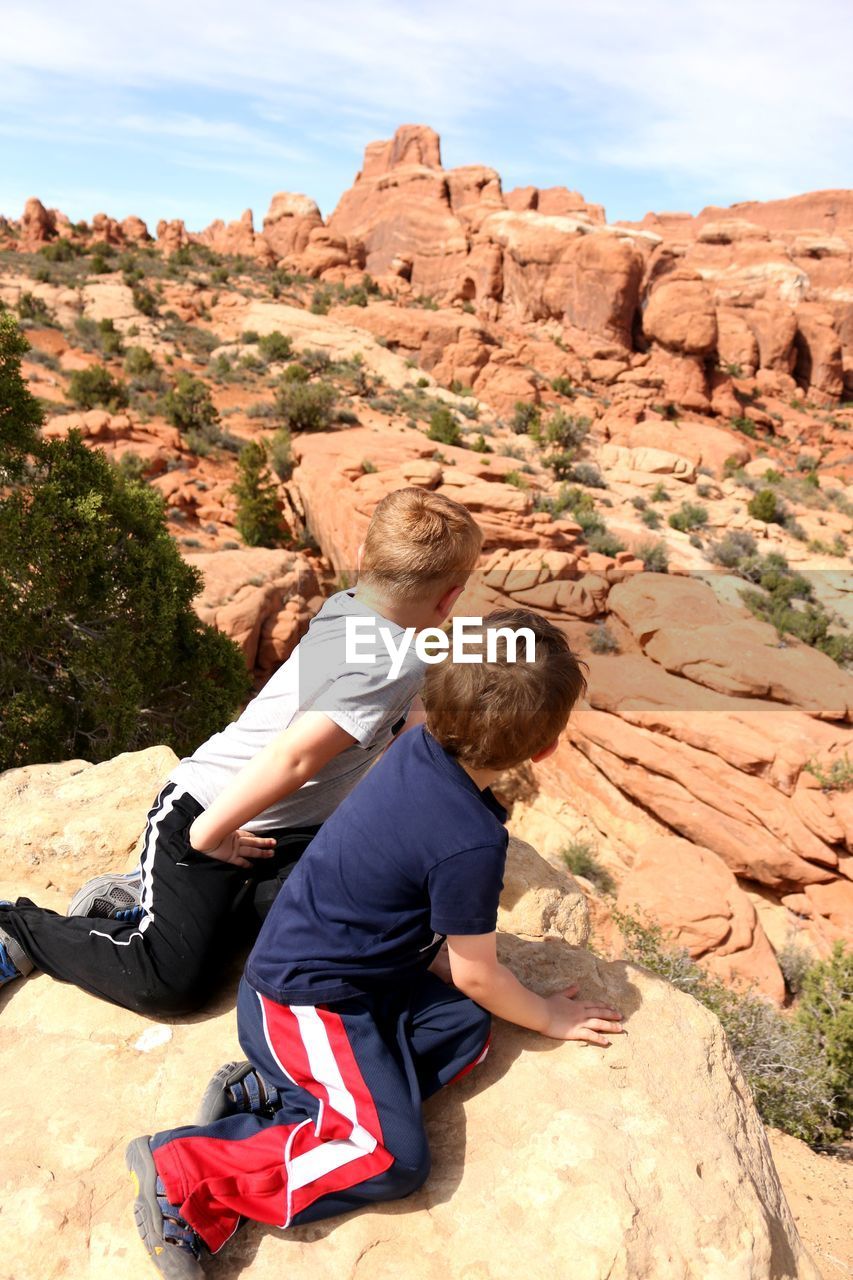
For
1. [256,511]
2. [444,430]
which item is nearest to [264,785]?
[256,511]

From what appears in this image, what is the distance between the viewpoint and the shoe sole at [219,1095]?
1.73 meters

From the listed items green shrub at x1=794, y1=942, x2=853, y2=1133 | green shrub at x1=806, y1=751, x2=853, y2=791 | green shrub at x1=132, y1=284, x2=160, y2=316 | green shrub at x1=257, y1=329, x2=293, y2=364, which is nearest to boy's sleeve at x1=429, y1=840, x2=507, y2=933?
green shrub at x1=794, y1=942, x2=853, y2=1133

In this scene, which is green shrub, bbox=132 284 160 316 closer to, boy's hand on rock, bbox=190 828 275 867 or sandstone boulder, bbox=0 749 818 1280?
boy's hand on rock, bbox=190 828 275 867

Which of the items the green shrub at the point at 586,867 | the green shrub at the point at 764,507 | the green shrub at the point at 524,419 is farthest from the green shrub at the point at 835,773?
the green shrub at the point at 524,419

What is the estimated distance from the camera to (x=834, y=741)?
25.0 ft

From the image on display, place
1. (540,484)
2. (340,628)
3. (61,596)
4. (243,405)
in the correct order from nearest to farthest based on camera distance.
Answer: (340,628), (61,596), (540,484), (243,405)

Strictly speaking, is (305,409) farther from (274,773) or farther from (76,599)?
(274,773)

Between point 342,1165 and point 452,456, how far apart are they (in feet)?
53.0

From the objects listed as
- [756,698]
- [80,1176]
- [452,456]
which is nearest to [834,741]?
[756,698]

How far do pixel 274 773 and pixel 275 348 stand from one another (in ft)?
83.6

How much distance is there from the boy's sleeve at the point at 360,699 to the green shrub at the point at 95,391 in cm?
1961

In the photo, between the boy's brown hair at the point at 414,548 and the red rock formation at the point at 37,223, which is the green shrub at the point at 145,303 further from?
the boy's brown hair at the point at 414,548

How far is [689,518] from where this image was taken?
18328 millimetres

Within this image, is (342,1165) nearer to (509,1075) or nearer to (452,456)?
(509,1075)
